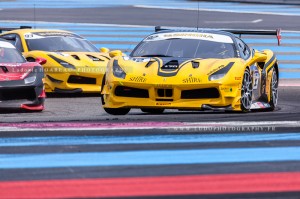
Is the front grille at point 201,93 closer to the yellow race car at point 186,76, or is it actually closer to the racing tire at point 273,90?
Answer: the yellow race car at point 186,76

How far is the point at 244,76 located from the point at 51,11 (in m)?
24.0

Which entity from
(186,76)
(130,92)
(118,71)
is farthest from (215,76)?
(118,71)

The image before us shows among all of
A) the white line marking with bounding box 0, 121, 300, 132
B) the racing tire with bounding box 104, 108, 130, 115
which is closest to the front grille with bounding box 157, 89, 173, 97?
the racing tire with bounding box 104, 108, 130, 115

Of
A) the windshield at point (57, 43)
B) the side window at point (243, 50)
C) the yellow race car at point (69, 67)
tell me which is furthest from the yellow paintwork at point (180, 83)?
the windshield at point (57, 43)

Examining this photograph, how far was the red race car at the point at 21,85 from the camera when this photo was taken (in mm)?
14477

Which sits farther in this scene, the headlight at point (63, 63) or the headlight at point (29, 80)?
the headlight at point (63, 63)

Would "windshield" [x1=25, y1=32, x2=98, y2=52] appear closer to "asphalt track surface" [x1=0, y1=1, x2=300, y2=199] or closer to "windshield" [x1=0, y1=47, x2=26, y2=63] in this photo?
"windshield" [x1=0, y1=47, x2=26, y2=63]

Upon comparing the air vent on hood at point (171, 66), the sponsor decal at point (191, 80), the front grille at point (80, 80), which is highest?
the air vent on hood at point (171, 66)

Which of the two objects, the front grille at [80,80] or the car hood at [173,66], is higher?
the car hood at [173,66]

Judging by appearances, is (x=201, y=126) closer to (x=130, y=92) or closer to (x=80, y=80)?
(x=130, y=92)

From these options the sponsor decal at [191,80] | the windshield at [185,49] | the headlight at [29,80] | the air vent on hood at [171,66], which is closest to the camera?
the sponsor decal at [191,80]

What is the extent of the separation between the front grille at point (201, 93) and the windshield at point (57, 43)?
21.1ft

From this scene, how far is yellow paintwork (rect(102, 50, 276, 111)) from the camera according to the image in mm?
12789

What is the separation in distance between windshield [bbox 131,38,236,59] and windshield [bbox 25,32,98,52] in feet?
16.4
